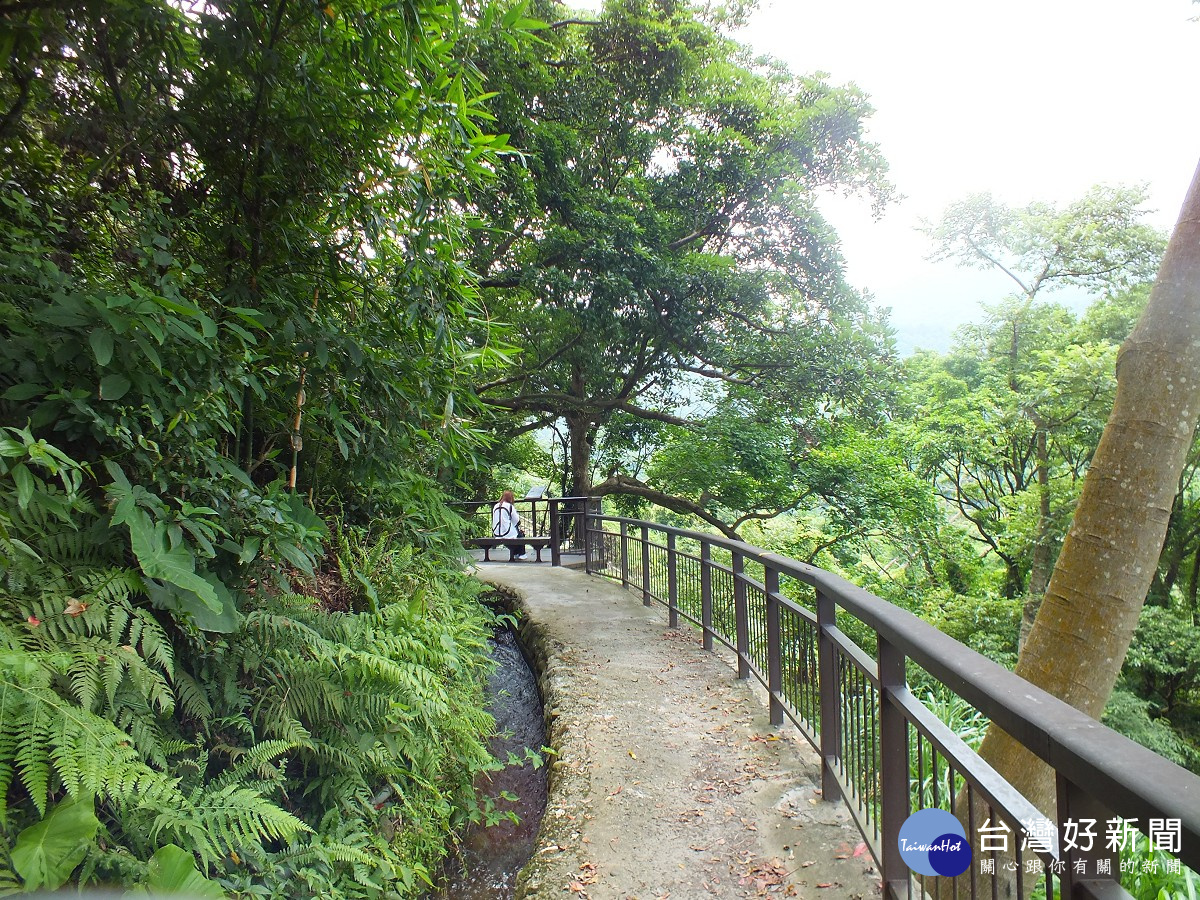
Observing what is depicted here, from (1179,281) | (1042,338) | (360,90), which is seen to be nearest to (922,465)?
(1042,338)

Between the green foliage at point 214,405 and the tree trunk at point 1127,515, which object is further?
the tree trunk at point 1127,515

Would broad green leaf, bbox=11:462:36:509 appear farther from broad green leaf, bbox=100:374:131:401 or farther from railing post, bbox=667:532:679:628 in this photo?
railing post, bbox=667:532:679:628

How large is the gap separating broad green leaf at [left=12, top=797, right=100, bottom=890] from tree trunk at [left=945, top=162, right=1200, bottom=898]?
11.5ft

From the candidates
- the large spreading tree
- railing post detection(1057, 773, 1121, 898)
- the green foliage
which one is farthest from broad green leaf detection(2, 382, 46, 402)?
the large spreading tree

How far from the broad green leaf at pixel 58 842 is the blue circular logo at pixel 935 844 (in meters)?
1.94

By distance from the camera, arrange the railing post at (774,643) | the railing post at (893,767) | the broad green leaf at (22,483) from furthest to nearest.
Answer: the railing post at (774,643)
the railing post at (893,767)
the broad green leaf at (22,483)

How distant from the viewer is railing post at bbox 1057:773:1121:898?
34.6 inches

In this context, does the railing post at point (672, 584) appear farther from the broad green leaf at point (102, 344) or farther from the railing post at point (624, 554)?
the broad green leaf at point (102, 344)

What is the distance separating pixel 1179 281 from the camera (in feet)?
9.72

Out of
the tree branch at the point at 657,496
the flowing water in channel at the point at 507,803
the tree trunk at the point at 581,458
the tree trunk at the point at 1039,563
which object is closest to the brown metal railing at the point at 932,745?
the flowing water in channel at the point at 507,803

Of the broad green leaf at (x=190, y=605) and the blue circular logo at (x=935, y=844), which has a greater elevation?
the broad green leaf at (x=190, y=605)

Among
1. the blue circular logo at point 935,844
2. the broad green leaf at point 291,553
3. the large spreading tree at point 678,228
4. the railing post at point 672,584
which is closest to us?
the blue circular logo at point 935,844

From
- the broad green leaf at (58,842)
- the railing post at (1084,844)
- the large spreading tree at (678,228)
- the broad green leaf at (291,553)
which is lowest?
the broad green leaf at (58,842)

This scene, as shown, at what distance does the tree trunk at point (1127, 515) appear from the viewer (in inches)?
113
